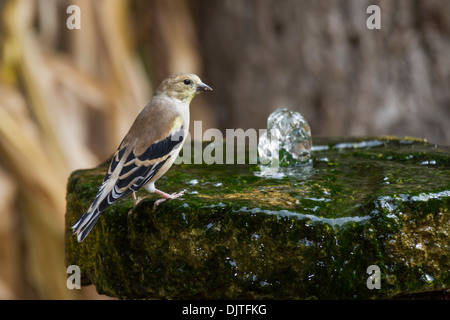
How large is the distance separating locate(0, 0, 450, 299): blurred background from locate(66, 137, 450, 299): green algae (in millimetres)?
3726

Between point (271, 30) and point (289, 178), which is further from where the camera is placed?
point (271, 30)

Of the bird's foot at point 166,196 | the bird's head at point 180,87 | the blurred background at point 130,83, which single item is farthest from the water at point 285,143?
the blurred background at point 130,83

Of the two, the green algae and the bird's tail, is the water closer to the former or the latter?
the green algae

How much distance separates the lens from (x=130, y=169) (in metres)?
3.13

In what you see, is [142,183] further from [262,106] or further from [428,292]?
[262,106]

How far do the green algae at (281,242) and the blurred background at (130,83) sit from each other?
373 centimetres

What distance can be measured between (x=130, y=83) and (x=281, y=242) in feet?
17.8

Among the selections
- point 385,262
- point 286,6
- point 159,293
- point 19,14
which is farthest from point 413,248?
point 19,14

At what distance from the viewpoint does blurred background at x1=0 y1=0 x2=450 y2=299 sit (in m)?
6.53

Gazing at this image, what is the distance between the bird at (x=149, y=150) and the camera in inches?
116

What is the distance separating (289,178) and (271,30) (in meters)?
4.31

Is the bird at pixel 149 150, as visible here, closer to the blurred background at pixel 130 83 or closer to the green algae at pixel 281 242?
the green algae at pixel 281 242

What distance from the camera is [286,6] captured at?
711cm

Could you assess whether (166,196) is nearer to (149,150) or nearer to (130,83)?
(149,150)
